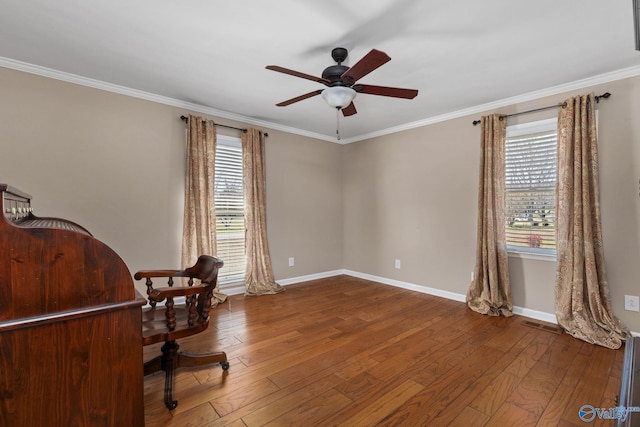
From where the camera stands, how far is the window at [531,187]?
3.03 metres

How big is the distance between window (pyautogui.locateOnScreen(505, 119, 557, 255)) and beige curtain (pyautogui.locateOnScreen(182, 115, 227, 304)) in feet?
11.8

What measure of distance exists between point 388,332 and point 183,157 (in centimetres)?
308

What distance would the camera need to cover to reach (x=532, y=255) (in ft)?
10.2

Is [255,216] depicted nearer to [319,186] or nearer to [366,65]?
[319,186]

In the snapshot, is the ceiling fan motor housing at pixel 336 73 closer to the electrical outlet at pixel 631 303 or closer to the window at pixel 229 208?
the window at pixel 229 208

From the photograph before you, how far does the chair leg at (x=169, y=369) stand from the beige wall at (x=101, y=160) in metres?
1.65

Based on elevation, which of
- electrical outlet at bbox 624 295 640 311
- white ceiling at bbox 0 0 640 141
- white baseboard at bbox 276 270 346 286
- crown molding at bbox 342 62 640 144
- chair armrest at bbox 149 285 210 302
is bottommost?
white baseboard at bbox 276 270 346 286

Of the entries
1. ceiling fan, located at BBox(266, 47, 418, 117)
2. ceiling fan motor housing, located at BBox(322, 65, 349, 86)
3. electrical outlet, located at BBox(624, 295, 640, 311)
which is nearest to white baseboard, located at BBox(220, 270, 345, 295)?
ceiling fan, located at BBox(266, 47, 418, 117)

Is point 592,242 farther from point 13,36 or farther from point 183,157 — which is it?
point 13,36

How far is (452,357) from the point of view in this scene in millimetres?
2244

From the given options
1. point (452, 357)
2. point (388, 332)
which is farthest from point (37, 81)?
point (452, 357)

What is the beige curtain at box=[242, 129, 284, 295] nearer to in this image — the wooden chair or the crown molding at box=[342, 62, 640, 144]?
the wooden chair

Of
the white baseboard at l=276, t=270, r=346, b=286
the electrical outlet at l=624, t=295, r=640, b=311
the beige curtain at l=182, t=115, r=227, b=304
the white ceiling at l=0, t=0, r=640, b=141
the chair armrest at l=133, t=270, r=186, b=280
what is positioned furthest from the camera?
the white baseboard at l=276, t=270, r=346, b=286

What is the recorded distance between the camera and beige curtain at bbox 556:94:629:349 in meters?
2.57
